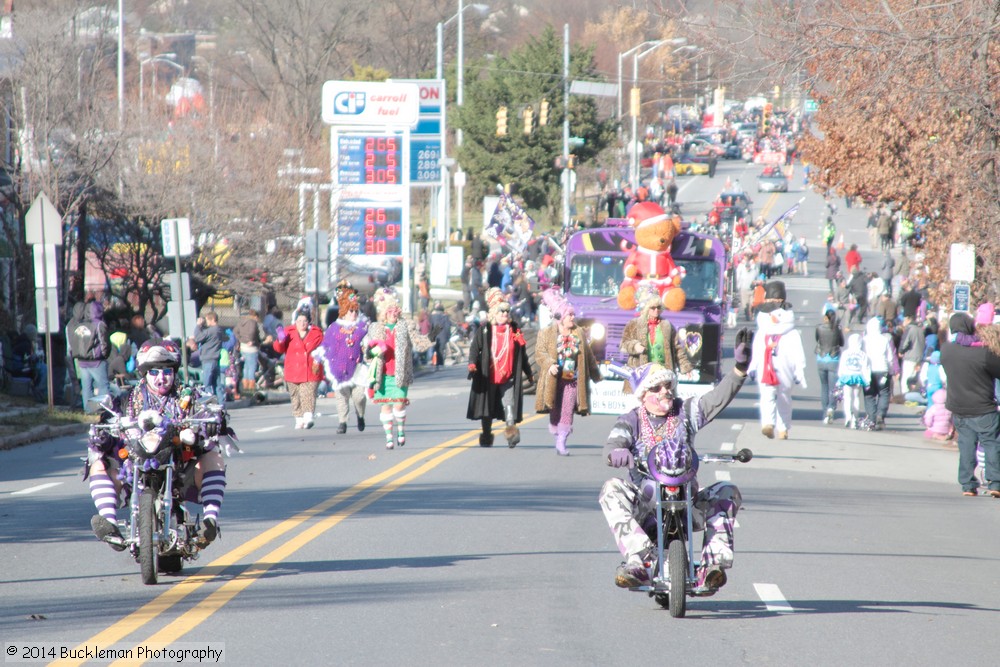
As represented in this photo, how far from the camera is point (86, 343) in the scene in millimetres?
Result: 22531

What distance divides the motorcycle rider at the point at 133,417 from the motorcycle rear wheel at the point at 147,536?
19 centimetres

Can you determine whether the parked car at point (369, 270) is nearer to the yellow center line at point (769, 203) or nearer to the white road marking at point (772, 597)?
the yellow center line at point (769, 203)

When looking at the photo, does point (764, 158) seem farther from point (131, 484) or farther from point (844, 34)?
point (131, 484)

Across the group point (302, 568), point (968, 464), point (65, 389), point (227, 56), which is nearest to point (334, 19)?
point (227, 56)

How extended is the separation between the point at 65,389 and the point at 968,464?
14.9m

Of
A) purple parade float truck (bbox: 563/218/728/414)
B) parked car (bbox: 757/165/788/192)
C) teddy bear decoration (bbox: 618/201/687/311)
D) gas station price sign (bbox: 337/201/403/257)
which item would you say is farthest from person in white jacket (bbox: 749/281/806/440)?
parked car (bbox: 757/165/788/192)

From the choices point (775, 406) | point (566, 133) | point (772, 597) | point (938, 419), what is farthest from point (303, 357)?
point (566, 133)

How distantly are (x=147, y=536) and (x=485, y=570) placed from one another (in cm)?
238

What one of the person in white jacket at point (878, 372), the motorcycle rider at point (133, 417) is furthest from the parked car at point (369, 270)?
the motorcycle rider at point (133, 417)

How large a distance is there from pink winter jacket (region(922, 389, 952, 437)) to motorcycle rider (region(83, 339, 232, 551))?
1496cm

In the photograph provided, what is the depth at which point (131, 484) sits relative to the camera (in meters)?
A: 9.58

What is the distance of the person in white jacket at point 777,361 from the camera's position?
20766 mm

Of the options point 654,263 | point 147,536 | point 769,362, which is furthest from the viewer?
point 654,263

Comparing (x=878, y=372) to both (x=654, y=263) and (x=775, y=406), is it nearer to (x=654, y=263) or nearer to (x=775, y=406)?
(x=775, y=406)
